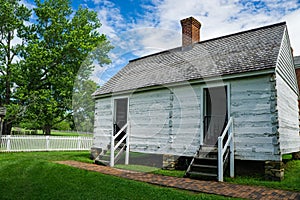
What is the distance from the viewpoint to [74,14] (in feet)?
74.9

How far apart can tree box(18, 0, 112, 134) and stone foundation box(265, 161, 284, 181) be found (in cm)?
1402

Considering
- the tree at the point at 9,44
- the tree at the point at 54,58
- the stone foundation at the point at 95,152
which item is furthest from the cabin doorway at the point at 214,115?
the tree at the point at 9,44

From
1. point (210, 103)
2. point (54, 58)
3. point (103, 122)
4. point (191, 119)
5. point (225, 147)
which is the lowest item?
point (225, 147)

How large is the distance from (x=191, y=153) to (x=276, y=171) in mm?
2592

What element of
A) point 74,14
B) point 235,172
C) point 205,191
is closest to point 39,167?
point 205,191

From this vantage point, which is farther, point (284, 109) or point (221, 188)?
point (284, 109)

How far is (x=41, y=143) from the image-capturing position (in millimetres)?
15266

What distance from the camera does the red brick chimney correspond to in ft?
38.0

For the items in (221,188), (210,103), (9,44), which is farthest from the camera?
(9,44)

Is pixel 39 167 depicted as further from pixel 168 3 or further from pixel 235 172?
pixel 168 3

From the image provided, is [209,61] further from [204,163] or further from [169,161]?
[169,161]

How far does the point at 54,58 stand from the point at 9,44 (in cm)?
344

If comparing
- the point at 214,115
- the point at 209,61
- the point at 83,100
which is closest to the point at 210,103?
the point at 214,115

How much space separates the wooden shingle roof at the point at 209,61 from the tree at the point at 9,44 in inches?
413
